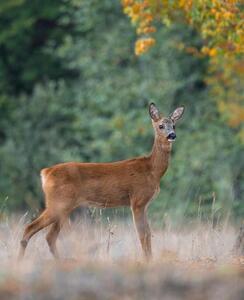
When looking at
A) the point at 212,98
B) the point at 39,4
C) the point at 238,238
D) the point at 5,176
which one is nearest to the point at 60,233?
the point at 238,238

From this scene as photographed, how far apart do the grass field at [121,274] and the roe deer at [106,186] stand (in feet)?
1.52

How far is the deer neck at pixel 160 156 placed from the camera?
12.1 m

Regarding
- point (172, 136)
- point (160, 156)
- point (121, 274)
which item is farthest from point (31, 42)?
point (121, 274)

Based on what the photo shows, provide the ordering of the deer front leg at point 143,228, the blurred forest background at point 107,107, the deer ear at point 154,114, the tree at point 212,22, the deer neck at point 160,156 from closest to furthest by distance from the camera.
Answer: the deer front leg at point 143,228
the deer neck at point 160,156
the deer ear at point 154,114
the tree at point 212,22
the blurred forest background at point 107,107

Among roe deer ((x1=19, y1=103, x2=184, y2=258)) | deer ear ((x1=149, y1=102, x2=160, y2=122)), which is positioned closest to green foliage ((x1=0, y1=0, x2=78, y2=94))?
deer ear ((x1=149, y1=102, x2=160, y2=122))

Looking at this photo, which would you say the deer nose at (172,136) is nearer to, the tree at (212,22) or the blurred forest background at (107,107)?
the tree at (212,22)

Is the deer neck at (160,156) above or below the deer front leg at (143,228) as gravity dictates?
above

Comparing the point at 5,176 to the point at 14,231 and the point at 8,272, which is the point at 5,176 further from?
the point at 8,272

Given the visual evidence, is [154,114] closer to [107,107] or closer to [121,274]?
[121,274]

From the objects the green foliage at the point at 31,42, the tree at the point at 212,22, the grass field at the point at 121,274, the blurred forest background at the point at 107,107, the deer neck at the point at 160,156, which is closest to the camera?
the grass field at the point at 121,274

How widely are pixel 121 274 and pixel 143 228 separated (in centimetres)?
363

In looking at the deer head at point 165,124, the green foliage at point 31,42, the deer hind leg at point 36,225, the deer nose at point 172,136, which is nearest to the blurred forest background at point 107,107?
the green foliage at point 31,42

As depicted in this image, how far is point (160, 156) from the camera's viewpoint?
1217 centimetres

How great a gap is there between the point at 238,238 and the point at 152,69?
13593 millimetres
